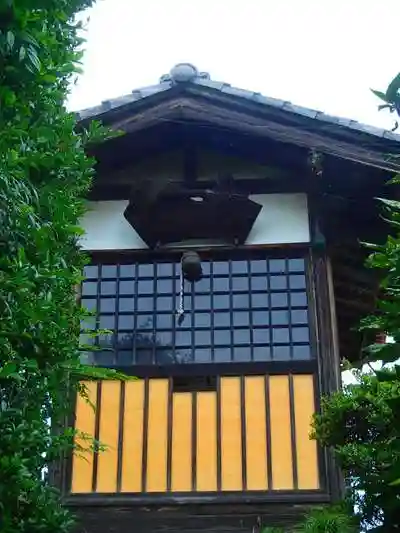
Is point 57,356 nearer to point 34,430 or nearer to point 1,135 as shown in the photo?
point 34,430

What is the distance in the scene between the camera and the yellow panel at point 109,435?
357 inches

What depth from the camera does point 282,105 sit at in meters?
10.0

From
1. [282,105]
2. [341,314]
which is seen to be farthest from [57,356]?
[341,314]

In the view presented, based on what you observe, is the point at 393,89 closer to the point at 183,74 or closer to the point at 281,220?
the point at 281,220

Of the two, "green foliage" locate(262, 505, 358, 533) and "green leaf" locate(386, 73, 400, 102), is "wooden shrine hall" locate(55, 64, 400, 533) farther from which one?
"green leaf" locate(386, 73, 400, 102)

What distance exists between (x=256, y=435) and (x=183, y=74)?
4278 millimetres

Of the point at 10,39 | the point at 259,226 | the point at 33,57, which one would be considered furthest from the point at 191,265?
the point at 10,39

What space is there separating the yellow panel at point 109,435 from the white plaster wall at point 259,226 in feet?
5.86

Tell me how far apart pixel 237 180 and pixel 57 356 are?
5250 millimetres

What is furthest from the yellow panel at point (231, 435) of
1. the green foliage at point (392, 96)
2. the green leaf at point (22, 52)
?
the green leaf at point (22, 52)

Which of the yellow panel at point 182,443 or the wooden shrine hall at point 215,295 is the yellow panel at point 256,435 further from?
the yellow panel at point 182,443

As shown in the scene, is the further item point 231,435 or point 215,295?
point 215,295

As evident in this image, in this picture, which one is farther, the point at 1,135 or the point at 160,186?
the point at 160,186

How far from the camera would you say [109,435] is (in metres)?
9.23
